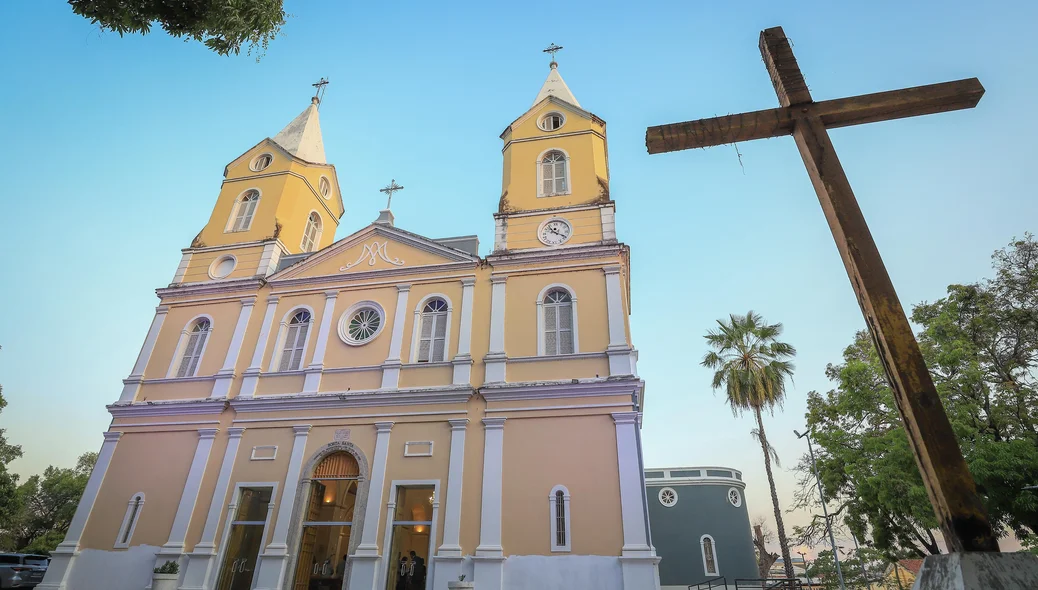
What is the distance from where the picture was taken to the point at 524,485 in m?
12.9

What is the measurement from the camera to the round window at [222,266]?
61.8 ft

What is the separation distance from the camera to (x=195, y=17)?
7.77 meters

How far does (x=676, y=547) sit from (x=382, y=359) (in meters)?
14.5

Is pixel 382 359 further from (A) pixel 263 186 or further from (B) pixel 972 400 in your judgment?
(B) pixel 972 400

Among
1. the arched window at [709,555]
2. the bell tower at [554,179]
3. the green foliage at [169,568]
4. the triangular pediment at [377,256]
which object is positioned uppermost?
the bell tower at [554,179]

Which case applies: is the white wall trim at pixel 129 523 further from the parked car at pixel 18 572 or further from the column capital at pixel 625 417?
the column capital at pixel 625 417

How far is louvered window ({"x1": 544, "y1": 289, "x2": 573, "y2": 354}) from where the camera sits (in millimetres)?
14656

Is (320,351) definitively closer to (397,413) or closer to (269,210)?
(397,413)

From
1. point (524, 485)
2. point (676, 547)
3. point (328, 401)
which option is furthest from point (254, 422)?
point (676, 547)

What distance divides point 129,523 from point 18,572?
510cm

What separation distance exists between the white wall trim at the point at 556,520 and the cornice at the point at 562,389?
2227 mm

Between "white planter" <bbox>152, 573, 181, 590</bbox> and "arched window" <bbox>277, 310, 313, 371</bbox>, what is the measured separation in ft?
18.6

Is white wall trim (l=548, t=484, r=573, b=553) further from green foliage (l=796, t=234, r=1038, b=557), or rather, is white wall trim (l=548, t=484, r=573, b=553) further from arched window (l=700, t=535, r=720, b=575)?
arched window (l=700, t=535, r=720, b=575)

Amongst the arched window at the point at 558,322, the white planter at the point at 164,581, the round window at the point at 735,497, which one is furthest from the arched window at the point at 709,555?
the white planter at the point at 164,581
